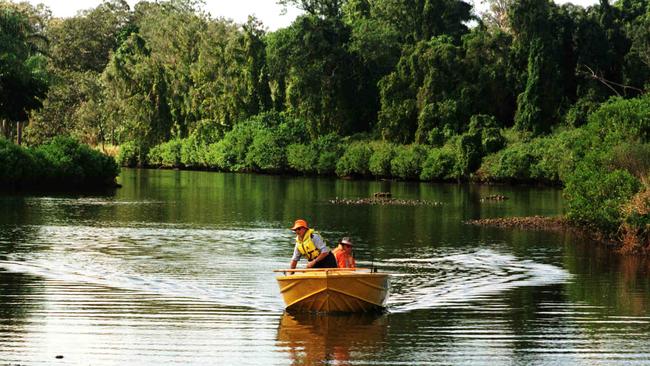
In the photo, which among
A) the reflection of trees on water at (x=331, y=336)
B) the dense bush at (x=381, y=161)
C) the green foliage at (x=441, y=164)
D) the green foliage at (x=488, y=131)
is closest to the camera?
the reflection of trees on water at (x=331, y=336)

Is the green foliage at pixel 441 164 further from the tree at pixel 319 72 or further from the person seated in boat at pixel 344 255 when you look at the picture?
the person seated in boat at pixel 344 255

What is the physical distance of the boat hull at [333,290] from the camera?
22.5 metres

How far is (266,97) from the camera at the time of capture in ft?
372

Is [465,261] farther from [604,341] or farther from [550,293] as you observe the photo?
[604,341]

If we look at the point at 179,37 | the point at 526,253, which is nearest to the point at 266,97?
the point at 179,37

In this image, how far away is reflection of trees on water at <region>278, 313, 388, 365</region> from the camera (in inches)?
749

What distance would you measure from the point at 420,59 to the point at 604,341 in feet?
263

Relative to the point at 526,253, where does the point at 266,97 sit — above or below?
above

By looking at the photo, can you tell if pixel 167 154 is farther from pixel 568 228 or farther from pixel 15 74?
pixel 568 228

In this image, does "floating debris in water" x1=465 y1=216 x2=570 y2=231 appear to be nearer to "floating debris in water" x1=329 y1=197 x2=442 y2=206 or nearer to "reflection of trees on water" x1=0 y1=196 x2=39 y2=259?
"floating debris in water" x1=329 y1=197 x2=442 y2=206

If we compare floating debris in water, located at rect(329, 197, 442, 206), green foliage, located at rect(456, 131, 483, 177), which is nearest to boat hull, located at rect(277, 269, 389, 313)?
floating debris in water, located at rect(329, 197, 442, 206)

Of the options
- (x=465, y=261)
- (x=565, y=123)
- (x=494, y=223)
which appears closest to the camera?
(x=465, y=261)

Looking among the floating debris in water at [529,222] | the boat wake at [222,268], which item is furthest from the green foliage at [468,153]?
the boat wake at [222,268]

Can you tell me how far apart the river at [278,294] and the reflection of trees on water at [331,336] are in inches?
1.5
